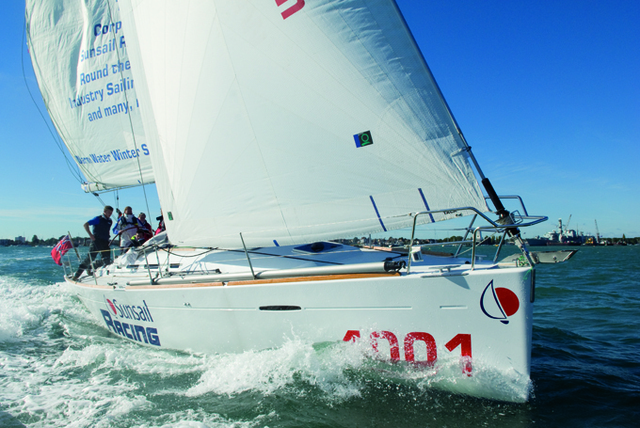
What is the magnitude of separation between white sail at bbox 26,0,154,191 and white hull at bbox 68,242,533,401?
3650 millimetres

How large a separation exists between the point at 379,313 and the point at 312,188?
1.35 m

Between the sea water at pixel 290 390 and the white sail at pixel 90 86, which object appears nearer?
the sea water at pixel 290 390

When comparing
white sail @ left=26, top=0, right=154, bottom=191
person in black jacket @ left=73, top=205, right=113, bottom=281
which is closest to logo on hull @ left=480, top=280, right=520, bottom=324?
white sail @ left=26, top=0, right=154, bottom=191

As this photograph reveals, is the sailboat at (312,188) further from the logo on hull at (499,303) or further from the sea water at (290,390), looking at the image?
the sea water at (290,390)

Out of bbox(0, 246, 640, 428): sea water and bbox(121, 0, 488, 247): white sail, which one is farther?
bbox(121, 0, 488, 247): white sail

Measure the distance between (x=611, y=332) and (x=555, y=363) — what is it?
6.46 feet

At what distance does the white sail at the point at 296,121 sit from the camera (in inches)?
130

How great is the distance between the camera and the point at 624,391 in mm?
3463

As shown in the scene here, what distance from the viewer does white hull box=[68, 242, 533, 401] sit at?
2869 mm

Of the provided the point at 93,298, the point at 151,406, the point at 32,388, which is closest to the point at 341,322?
the point at 151,406

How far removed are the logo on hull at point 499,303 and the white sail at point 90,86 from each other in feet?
19.4

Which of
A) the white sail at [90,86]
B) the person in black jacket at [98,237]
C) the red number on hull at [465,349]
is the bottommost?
the red number on hull at [465,349]

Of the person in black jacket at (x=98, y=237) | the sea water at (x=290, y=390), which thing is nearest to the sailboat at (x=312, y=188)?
the sea water at (x=290, y=390)

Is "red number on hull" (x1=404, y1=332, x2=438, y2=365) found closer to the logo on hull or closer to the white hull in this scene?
the white hull
